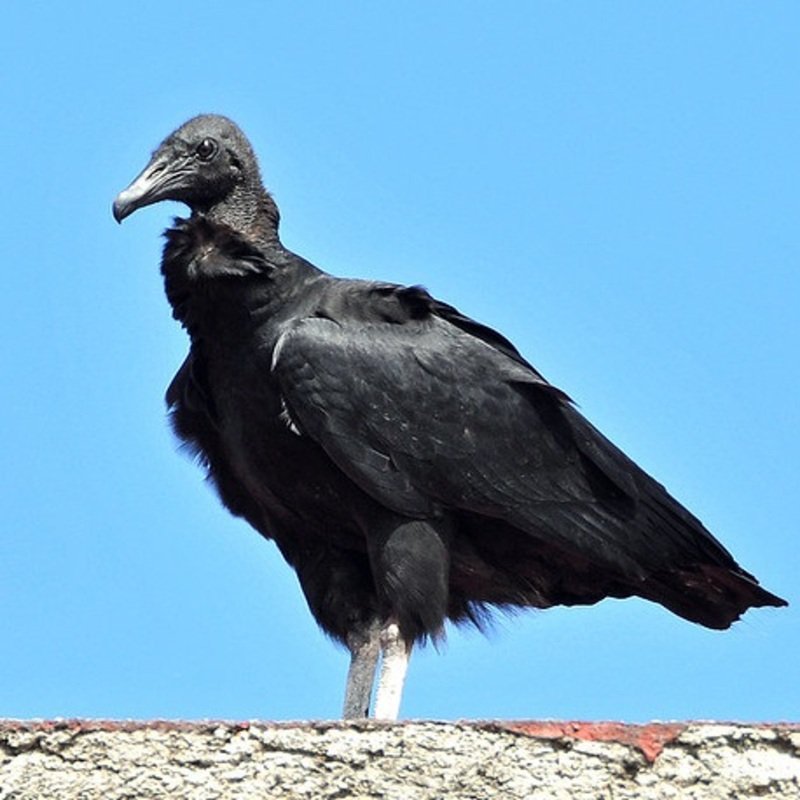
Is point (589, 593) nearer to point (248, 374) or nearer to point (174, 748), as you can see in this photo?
point (248, 374)

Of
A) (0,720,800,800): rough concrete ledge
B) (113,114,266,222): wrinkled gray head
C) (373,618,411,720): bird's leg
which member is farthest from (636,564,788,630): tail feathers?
(0,720,800,800): rough concrete ledge

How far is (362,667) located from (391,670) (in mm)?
276

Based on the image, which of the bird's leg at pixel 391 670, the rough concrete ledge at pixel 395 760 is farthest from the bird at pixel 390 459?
the rough concrete ledge at pixel 395 760

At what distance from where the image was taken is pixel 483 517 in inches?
224

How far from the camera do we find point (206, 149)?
6.07m

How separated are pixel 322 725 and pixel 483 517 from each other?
1865 millimetres

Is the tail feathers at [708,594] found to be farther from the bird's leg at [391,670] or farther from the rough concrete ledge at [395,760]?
the rough concrete ledge at [395,760]

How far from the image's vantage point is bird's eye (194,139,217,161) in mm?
6055

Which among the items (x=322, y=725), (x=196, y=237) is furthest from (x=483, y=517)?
(x=322, y=725)

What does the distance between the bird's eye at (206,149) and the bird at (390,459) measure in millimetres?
25

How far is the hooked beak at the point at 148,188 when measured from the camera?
578 cm

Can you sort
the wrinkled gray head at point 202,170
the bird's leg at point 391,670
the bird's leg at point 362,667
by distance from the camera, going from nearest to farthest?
1. the bird's leg at point 391,670
2. the bird's leg at point 362,667
3. the wrinkled gray head at point 202,170

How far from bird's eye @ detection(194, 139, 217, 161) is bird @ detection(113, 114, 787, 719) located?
0.03 m

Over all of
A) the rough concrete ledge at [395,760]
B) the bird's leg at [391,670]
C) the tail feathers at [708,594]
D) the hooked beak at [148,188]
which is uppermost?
the hooked beak at [148,188]
